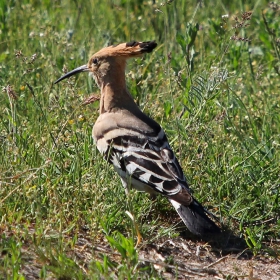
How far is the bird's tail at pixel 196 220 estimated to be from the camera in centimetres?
351

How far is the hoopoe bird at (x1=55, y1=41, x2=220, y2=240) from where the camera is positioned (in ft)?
11.7

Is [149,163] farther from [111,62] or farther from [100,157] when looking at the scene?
[111,62]

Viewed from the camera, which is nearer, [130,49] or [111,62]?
[130,49]

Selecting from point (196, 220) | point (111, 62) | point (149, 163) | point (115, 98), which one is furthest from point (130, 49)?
point (196, 220)

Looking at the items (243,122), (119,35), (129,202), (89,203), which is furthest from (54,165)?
(119,35)

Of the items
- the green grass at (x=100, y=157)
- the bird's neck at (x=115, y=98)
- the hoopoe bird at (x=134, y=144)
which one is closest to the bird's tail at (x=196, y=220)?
the hoopoe bird at (x=134, y=144)

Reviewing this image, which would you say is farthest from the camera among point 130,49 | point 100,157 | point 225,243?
point 130,49

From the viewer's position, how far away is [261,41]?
20.0 ft

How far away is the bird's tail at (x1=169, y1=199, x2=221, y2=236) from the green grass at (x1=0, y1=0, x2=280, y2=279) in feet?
0.39

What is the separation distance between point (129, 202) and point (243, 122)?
1629mm

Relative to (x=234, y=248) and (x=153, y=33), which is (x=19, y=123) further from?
(x=153, y=33)

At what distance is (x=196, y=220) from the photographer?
353cm

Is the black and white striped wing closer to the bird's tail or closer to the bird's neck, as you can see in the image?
the bird's tail

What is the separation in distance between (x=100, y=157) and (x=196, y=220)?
0.73m
